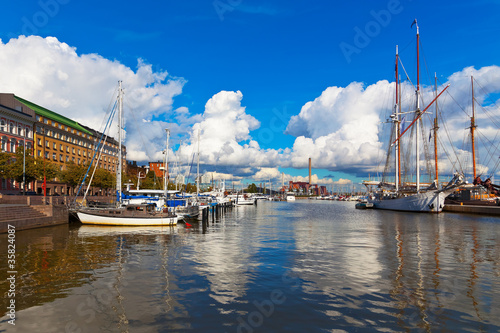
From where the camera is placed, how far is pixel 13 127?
71500mm

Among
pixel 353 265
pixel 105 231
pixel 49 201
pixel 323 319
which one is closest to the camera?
pixel 323 319

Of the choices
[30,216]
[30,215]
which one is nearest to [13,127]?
[30,215]

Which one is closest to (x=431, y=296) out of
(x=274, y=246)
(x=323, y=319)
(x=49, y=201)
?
(x=323, y=319)

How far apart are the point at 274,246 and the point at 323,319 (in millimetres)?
15081

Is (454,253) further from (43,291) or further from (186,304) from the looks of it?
(43,291)

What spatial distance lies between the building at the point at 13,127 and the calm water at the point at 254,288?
50646 millimetres

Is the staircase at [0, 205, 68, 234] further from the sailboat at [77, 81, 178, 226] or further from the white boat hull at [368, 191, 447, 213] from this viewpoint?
the white boat hull at [368, 191, 447, 213]

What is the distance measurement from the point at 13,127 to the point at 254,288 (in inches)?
3059

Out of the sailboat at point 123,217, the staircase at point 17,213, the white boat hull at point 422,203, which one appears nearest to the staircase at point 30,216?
the staircase at point 17,213

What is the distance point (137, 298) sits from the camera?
12.8 metres

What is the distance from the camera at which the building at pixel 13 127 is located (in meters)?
A: 66.2

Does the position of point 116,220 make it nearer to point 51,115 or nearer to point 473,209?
point 473,209

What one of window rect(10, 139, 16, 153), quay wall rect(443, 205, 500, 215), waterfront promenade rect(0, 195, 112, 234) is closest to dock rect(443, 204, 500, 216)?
quay wall rect(443, 205, 500, 215)

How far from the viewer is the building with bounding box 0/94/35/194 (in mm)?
66188
